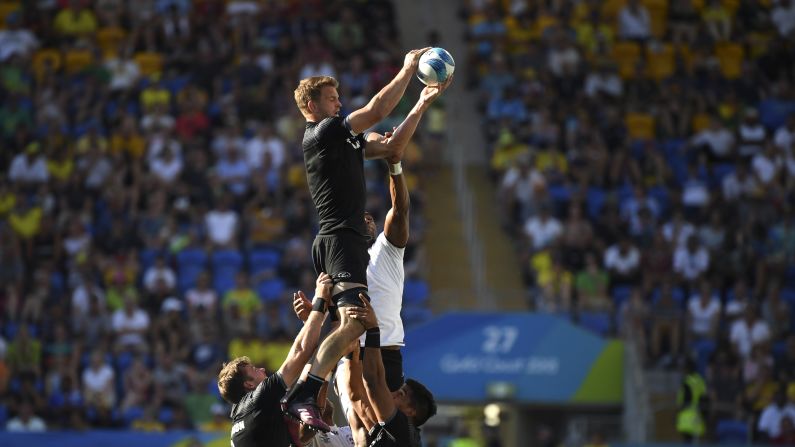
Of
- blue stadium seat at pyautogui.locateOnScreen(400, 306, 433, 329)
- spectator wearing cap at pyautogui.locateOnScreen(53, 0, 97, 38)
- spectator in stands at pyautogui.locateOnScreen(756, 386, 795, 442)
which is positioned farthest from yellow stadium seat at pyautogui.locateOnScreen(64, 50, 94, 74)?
spectator in stands at pyautogui.locateOnScreen(756, 386, 795, 442)

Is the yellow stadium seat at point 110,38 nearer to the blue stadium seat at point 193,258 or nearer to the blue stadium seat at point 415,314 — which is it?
the blue stadium seat at point 193,258

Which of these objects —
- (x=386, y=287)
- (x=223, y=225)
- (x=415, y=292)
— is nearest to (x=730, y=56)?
(x=415, y=292)

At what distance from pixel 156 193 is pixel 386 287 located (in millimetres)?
11920

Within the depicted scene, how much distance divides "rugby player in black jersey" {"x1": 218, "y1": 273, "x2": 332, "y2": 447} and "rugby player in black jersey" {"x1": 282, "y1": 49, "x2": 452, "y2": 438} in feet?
0.37

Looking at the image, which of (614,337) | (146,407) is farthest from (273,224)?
(614,337)

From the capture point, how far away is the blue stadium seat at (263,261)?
22.2 m

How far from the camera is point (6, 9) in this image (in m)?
27.6

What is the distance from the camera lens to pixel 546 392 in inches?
822

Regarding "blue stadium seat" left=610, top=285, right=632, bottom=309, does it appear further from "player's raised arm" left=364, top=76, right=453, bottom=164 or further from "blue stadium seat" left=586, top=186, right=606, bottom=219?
"player's raised arm" left=364, top=76, right=453, bottom=164

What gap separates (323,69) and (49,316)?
233 inches

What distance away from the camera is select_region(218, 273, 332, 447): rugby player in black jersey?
10.6 m

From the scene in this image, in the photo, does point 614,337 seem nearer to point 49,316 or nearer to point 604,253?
point 604,253

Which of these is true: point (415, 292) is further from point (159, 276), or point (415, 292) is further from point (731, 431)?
point (731, 431)

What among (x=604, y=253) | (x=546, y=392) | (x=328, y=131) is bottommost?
(x=546, y=392)
